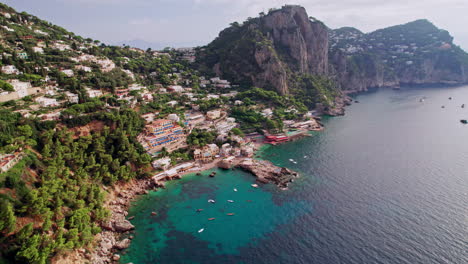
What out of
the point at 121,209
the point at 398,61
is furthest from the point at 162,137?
the point at 398,61

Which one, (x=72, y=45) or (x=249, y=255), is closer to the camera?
(x=249, y=255)

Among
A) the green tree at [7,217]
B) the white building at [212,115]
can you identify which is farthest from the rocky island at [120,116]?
the white building at [212,115]

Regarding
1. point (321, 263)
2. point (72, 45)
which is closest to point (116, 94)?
point (72, 45)

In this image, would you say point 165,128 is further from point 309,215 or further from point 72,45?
point 72,45

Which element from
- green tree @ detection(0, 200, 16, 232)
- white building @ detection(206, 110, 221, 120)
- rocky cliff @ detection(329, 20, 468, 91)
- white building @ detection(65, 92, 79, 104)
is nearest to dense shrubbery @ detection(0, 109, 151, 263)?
green tree @ detection(0, 200, 16, 232)

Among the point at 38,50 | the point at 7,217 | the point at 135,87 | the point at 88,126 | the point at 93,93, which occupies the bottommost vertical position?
the point at 7,217

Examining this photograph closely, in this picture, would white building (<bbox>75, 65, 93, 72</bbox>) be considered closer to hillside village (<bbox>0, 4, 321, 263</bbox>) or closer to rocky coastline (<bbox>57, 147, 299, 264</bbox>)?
hillside village (<bbox>0, 4, 321, 263</bbox>)

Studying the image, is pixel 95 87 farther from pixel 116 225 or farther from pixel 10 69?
Answer: pixel 116 225
